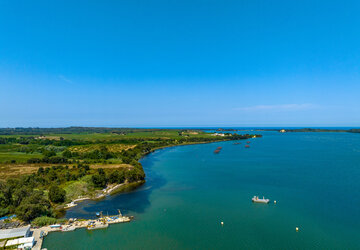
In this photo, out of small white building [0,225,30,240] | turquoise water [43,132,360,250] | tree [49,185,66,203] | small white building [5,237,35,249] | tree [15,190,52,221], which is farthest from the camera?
tree [49,185,66,203]

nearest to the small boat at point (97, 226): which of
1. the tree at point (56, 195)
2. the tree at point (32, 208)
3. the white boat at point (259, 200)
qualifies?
the tree at point (32, 208)

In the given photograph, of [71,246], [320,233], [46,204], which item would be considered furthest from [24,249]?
[320,233]

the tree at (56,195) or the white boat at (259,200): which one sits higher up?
the tree at (56,195)

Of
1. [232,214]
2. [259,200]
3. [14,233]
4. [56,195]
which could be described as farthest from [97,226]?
[259,200]

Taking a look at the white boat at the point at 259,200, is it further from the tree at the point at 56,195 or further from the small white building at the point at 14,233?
the tree at the point at 56,195

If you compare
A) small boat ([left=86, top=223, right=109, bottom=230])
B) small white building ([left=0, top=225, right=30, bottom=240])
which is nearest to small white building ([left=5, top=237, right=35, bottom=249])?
small white building ([left=0, top=225, right=30, bottom=240])

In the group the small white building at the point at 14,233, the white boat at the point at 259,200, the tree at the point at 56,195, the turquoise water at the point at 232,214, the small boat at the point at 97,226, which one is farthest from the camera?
the white boat at the point at 259,200

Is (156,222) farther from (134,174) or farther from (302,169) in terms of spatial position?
(302,169)

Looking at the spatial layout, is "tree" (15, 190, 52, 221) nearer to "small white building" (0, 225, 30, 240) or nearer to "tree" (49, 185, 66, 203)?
"small white building" (0, 225, 30, 240)
